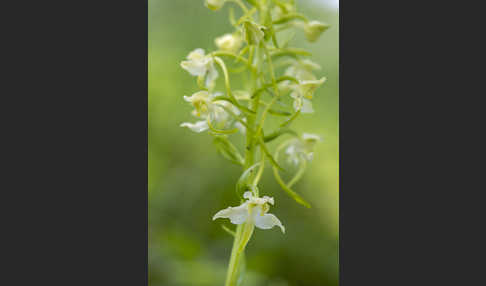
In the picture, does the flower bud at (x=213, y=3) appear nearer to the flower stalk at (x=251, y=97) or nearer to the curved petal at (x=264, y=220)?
the flower stalk at (x=251, y=97)

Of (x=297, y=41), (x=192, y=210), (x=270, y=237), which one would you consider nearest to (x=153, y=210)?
(x=192, y=210)

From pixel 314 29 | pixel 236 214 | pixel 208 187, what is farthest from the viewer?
pixel 208 187

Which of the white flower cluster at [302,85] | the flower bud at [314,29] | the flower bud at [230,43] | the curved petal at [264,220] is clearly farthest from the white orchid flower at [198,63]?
the curved petal at [264,220]

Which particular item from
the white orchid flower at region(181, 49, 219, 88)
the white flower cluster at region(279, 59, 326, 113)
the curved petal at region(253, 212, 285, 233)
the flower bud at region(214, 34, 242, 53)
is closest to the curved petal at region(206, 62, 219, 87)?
the white orchid flower at region(181, 49, 219, 88)

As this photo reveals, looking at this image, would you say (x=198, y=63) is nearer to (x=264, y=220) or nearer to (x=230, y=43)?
(x=230, y=43)

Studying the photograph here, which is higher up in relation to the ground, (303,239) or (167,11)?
(167,11)

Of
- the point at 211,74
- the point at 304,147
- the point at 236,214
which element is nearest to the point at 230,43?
the point at 211,74

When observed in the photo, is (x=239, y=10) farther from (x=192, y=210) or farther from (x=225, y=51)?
(x=192, y=210)
